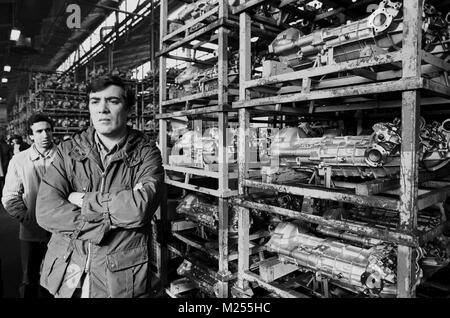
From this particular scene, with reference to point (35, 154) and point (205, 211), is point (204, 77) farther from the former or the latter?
point (35, 154)

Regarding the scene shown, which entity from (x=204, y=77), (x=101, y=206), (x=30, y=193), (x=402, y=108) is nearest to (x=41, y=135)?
(x=30, y=193)

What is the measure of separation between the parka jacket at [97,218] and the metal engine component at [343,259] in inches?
44.2

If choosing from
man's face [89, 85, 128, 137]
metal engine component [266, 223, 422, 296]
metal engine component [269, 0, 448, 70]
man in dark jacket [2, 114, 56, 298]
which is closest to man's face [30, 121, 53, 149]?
man in dark jacket [2, 114, 56, 298]

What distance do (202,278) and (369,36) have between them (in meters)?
2.58

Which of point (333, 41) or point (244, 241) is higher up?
point (333, 41)

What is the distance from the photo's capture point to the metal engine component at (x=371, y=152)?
1950 millimetres

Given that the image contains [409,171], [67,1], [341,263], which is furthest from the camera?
[67,1]

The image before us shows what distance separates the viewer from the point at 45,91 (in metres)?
8.45

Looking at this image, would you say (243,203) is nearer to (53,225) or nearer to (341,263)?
(341,263)

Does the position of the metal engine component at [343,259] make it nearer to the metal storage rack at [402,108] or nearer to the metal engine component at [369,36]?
the metal storage rack at [402,108]

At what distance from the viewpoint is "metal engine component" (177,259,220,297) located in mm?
2988

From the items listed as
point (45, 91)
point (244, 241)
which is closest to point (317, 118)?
point (244, 241)

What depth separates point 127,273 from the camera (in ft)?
6.27
